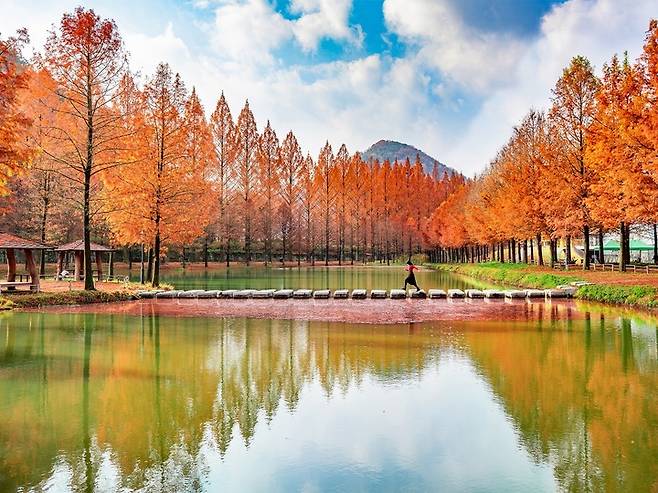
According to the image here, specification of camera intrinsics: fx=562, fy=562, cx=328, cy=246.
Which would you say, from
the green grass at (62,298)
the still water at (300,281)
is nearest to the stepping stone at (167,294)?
the green grass at (62,298)

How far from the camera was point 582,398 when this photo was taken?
355 inches

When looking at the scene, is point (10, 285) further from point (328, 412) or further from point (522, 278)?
point (522, 278)

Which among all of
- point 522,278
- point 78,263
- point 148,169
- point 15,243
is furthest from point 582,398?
point 78,263

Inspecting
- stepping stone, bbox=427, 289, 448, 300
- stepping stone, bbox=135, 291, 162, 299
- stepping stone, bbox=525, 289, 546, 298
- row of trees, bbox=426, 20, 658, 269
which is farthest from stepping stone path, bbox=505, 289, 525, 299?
stepping stone, bbox=135, 291, 162, 299

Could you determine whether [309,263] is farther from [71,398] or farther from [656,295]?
[71,398]

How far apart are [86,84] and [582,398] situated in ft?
75.1

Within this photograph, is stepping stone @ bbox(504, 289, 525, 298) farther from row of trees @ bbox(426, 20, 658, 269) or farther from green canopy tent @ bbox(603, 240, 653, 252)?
green canopy tent @ bbox(603, 240, 653, 252)

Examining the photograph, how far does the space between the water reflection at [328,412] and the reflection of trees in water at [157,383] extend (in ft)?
0.12

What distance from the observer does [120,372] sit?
11.0 m

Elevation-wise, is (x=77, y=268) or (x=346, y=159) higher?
(x=346, y=159)

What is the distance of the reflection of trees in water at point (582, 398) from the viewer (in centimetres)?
643

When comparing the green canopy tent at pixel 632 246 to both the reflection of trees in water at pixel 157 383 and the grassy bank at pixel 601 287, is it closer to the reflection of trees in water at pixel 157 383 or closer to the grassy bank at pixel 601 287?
the grassy bank at pixel 601 287

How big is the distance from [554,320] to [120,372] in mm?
13502

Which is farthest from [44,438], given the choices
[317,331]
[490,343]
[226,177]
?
[226,177]
